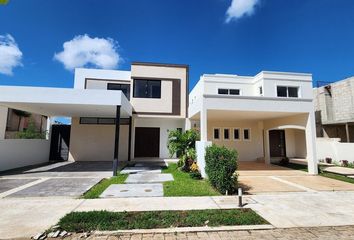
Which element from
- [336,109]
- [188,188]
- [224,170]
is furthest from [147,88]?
[336,109]

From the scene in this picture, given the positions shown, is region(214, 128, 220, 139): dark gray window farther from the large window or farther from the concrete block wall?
the concrete block wall

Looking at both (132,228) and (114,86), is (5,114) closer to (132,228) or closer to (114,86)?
(114,86)

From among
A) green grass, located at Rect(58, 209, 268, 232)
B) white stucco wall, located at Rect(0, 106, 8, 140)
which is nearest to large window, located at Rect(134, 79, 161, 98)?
white stucco wall, located at Rect(0, 106, 8, 140)

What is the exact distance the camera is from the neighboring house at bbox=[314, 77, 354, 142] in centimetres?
1747

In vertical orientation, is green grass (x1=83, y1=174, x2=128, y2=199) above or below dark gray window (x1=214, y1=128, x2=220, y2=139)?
below

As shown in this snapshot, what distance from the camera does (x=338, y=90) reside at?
18672 mm

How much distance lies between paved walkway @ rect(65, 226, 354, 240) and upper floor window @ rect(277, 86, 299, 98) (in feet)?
41.4

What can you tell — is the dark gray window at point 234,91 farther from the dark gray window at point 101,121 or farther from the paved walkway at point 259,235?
the paved walkway at point 259,235

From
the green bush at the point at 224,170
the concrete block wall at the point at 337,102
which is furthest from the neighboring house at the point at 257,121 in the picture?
the green bush at the point at 224,170

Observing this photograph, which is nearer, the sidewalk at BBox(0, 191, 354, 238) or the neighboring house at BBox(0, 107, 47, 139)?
the sidewalk at BBox(0, 191, 354, 238)

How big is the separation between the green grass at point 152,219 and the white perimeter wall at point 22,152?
9.45 metres

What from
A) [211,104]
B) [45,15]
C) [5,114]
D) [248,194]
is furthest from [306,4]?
[5,114]

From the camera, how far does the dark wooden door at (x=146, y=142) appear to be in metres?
16.7

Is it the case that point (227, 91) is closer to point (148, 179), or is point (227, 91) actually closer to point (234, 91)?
point (234, 91)
